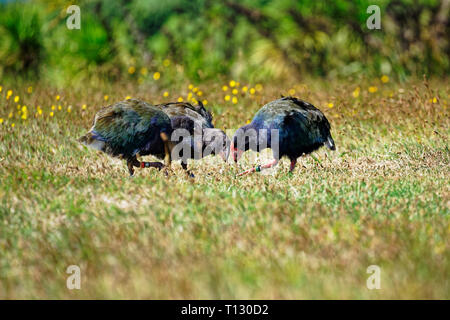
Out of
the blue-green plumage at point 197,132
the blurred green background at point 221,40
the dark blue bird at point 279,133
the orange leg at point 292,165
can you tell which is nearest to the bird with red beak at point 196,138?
the blue-green plumage at point 197,132

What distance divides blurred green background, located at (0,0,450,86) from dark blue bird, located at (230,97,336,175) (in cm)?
549

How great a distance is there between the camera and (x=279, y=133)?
231 inches

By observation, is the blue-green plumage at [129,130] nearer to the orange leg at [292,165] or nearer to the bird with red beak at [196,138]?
the bird with red beak at [196,138]

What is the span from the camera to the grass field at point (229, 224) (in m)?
3.42

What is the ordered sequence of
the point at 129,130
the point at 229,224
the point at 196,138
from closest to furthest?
the point at 229,224 → the point at 129,130 → the point at 196,138

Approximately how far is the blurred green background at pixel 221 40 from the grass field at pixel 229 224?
5.08m

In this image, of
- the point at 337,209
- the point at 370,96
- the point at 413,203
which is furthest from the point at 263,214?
the point at 370,96

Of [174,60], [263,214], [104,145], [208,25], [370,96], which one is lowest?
[263,214]

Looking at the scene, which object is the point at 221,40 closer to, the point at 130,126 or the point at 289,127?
the point at 289,127

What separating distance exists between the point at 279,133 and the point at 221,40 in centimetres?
840

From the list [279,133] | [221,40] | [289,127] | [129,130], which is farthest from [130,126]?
[221,40]

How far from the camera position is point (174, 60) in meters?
13.3
